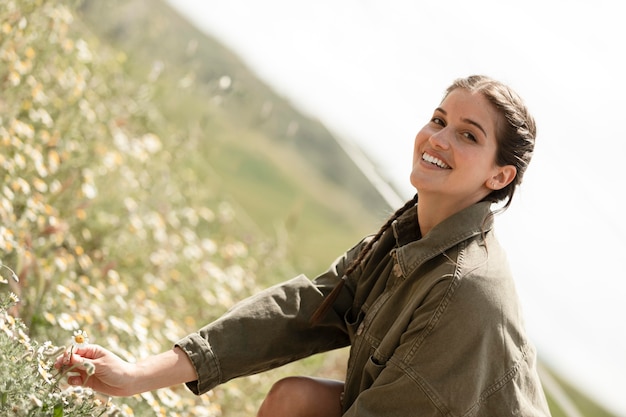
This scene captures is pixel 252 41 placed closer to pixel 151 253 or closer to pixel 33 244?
pixel 151 253

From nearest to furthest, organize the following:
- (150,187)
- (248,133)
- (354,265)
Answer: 1. (354,265)
2. (150,187)
3. (248,133)

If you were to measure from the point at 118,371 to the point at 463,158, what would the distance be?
2.55ft

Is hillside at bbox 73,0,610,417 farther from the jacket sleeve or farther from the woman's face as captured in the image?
the woman's face

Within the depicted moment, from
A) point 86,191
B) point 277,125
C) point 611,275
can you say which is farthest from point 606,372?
point 277,125

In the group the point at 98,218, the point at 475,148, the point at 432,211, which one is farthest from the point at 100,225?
the point at 475,148

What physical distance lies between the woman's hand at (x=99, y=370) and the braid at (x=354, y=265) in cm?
42

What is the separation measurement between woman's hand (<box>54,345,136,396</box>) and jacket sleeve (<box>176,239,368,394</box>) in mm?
155

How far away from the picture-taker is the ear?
1.73 metres

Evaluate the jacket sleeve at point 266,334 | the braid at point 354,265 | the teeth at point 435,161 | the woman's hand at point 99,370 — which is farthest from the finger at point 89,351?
the teeth at point 435,161

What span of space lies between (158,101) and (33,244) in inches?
59.7

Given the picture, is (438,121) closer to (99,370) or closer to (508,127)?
(508,127)

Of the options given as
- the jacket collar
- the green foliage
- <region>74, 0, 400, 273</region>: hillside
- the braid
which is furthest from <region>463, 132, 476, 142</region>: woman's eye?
<region>74, 0, 400, 273</region>: hillside

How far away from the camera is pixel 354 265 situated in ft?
6.23

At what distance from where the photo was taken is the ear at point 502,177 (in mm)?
1729
